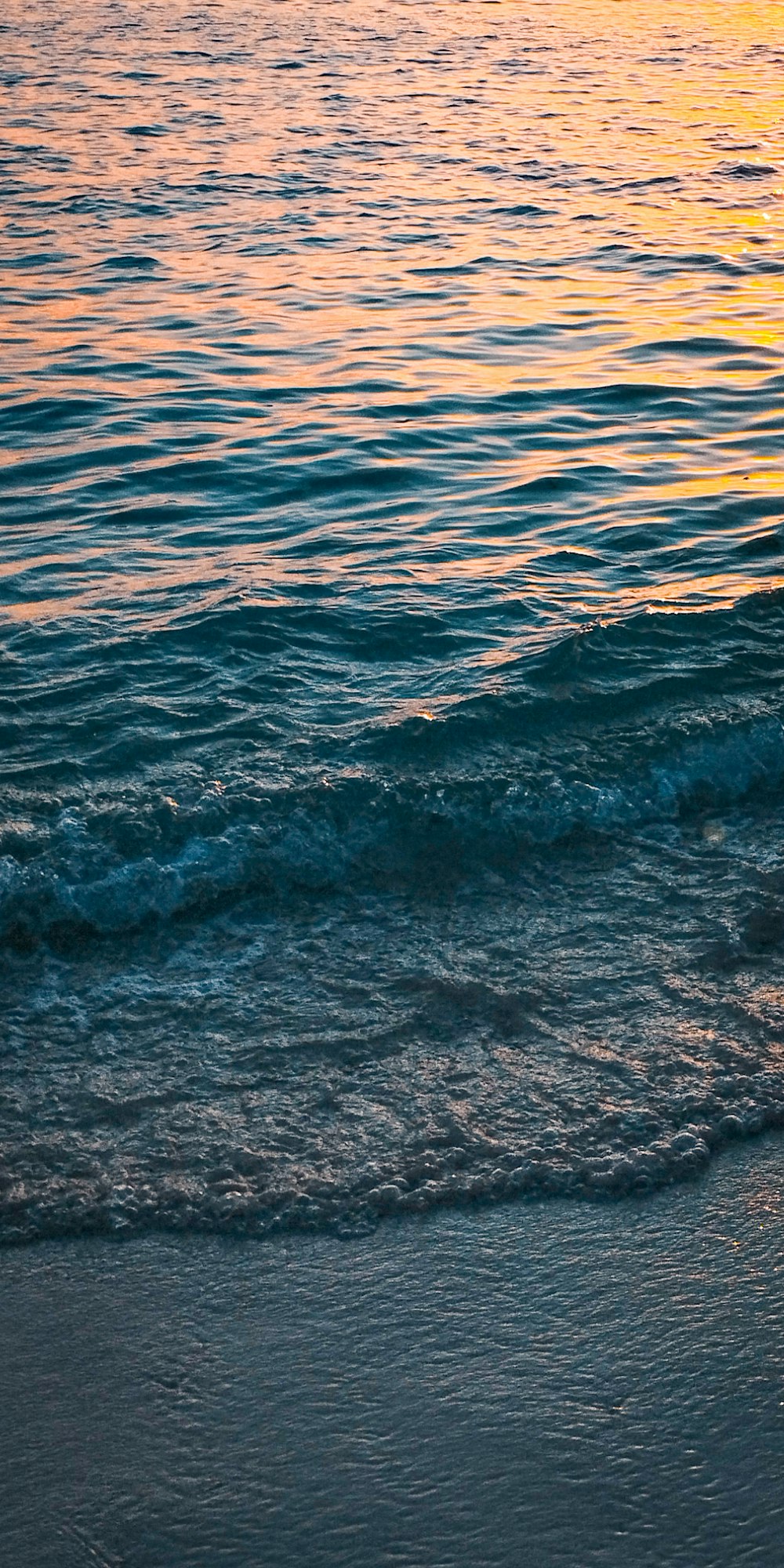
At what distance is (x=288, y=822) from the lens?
4961 mm

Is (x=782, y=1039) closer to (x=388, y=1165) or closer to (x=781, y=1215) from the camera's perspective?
(x=781, y=1215)

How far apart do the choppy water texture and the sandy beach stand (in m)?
0.18

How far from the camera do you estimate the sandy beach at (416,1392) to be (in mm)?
2580

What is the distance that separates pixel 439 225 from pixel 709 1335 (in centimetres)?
1288

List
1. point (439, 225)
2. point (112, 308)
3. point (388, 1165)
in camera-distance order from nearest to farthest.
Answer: point (388, 1165) < point (112, 308) < point (439, 225)

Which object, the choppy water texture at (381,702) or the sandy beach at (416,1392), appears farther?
the choppy water texture at (381,702)

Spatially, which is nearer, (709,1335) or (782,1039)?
(709,1335)

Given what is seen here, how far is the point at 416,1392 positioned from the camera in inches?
112

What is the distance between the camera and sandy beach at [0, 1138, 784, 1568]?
258cm

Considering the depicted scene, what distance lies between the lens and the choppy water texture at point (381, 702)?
367 centimetres

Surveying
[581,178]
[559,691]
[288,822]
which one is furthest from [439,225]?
[288,822]

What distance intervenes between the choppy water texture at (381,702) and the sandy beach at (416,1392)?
0.60 feet

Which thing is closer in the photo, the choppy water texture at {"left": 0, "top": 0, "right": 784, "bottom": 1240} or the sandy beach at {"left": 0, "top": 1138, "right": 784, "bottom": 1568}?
the sandy beach at {"left": 0, "top": 1138, "right": 784, "bottom": 1568}

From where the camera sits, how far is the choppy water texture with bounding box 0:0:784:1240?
367cm
